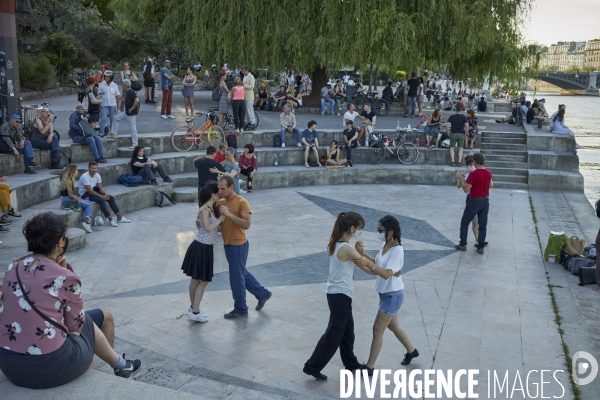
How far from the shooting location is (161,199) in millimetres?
14562

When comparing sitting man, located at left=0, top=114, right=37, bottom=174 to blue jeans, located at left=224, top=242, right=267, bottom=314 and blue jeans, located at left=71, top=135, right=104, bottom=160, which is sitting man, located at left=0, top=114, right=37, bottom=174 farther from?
blue jeans, located at left=224, top=242, right=267, bottom=314

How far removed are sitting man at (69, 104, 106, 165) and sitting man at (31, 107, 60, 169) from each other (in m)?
0.93

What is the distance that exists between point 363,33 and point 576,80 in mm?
101567

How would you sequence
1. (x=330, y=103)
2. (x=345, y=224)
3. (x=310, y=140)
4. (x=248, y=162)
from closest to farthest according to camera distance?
1. (x=345, y=224)
2. (x=248, y=162)
3. (x=310, y=140)
4. (x=330, y=103)

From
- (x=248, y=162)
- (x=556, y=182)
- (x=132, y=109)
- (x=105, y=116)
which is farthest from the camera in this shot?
(x=556, y=182)

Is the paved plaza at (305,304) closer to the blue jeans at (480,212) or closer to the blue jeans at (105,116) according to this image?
the blue jeans at (480,212)

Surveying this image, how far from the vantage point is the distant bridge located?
109312 mm

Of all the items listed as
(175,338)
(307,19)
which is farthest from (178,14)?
(175,338)

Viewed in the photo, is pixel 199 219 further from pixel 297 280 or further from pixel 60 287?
A: pixel 60 287

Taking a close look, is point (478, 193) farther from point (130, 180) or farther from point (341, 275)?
point (130, 180)

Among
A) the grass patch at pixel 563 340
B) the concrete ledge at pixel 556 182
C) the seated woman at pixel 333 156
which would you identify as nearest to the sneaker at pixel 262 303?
the grass patch at pixel 563 340

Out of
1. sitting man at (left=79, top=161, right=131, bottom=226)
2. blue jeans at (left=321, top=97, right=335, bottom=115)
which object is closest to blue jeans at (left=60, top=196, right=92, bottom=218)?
sitting man at (left=79, top=161, right=131, bottom=226)

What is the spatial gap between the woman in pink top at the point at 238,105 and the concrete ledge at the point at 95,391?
14030 millimetres

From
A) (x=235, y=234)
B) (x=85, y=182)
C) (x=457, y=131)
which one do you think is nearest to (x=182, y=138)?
(x=85, y=182)
